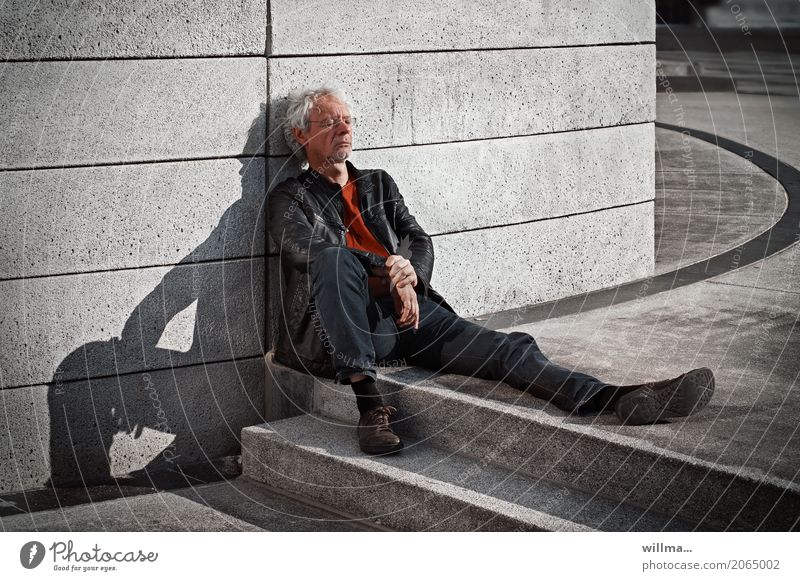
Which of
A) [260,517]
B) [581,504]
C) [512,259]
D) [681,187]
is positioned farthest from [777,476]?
[681,187]

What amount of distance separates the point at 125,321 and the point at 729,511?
2975mm

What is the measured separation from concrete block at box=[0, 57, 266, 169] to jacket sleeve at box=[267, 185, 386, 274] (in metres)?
0.37

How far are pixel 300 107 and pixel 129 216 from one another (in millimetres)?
987

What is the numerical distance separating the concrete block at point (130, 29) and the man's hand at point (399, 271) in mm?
1321

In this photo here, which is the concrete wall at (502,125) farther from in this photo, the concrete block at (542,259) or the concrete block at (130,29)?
the concrete block at (130,29)

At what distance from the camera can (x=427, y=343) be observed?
5.44 m

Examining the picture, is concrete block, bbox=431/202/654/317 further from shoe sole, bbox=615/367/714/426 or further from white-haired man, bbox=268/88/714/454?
shoe sole, bbox=615/367/714/426

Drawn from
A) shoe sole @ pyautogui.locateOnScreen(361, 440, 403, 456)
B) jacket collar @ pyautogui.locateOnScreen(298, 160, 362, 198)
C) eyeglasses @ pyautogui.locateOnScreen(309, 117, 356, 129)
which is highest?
eyeglasses @ pyautogui.locateOnScreen(309, 117, 356, 129)

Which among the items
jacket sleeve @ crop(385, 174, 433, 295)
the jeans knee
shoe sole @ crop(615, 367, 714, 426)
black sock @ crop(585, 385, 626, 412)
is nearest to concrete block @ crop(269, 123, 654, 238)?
jacket sleeve @ crop(385, 174, 433, 295)

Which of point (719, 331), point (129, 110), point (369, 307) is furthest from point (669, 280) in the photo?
point (129, 110)

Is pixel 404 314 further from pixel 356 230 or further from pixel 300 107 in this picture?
pixel 300 107

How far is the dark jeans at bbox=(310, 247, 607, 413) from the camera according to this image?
491cm

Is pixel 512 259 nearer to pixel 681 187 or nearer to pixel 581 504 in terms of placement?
pixel 581 504

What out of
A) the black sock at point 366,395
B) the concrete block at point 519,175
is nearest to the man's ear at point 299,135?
the concrete block at point 519,175
